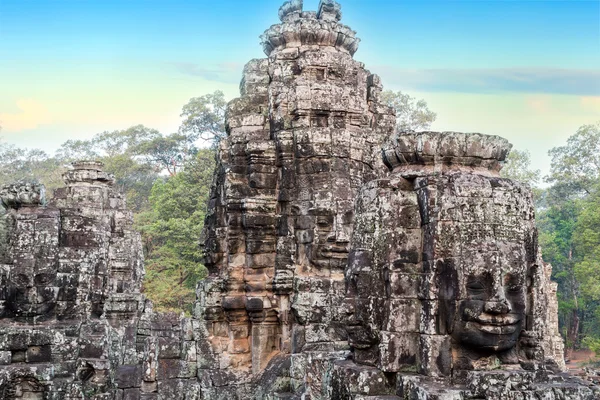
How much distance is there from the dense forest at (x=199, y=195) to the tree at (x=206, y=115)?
5cm

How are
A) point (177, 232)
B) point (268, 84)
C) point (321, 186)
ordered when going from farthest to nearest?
point (177, 232)
point (268, 84)
point (321, 186)

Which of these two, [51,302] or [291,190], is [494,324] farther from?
[51,302]

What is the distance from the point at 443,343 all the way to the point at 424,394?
1.26 ft

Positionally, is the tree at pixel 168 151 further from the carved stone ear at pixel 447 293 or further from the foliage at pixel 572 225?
the carved stone ear at pixel 447 293

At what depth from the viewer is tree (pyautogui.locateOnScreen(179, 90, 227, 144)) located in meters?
34.9

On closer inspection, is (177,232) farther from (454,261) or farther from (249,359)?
(454,261)

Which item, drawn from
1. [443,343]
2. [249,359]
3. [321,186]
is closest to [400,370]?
[443,343]

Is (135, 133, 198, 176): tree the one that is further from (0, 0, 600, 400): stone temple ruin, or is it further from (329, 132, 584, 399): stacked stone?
(329, 132, 584, 399): stacked stone

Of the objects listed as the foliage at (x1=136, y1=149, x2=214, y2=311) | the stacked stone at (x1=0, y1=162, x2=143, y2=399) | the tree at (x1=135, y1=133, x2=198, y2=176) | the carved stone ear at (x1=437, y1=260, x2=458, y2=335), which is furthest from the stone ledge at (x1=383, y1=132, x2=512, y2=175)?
the tree at (x1=135, y1=133, x2=198, y2=176)

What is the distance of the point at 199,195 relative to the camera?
28.7 metres

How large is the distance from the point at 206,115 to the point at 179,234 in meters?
9.87

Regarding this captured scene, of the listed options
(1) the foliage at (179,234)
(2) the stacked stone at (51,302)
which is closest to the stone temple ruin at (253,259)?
(2) the stacked stone at (51,302)

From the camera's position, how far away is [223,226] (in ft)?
31.0

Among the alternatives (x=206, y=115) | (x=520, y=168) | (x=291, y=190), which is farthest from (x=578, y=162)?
(x=291, y=190)
